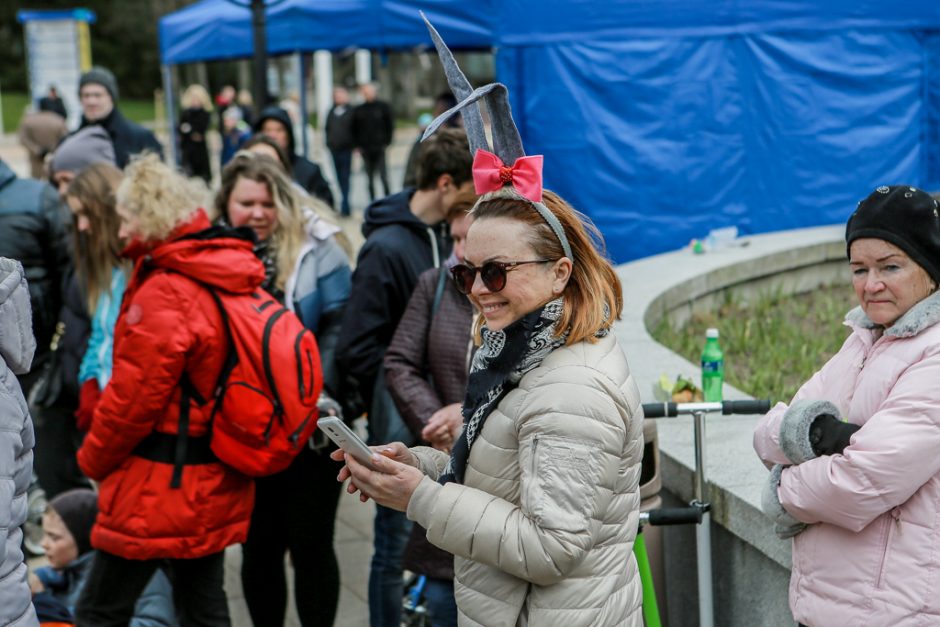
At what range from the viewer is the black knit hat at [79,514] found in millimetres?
4883

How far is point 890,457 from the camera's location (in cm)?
254

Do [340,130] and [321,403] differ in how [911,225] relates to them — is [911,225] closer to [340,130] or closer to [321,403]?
[321,403]

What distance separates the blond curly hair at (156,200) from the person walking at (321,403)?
509mm

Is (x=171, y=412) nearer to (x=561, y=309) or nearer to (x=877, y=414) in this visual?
(x=561, y=309)

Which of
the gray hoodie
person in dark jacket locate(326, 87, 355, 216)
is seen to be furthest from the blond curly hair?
person in dark jacket locate(326, 87, 355, 216)

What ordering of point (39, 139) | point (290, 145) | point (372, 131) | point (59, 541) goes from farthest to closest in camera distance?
point (372, 131) → point (39, 139) → point (290, 145) → point (59, 541)

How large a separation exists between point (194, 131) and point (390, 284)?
18007mm

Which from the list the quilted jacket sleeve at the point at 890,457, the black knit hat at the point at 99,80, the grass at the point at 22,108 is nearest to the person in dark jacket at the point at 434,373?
the quilted jacket sleeve at the point at 890,457

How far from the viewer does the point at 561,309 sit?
259 centimetres

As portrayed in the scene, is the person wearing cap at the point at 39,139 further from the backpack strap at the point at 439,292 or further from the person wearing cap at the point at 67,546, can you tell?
the backpack strap at the point at 439,292

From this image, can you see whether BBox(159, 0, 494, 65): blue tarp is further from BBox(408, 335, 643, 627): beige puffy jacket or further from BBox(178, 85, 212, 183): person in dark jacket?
BBox(408, 335, 643, 627): beige puffy jacket

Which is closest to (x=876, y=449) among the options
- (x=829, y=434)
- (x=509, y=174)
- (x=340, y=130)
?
(x=829, y=434)

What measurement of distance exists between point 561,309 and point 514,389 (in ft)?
0.65

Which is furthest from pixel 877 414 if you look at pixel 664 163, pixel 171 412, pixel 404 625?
pixel 664 163
